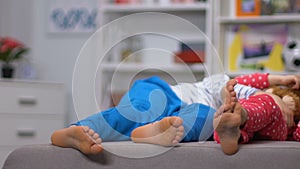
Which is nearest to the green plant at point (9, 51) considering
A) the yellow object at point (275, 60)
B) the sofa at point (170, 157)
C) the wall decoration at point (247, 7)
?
the wall decoration at point (247, 7)

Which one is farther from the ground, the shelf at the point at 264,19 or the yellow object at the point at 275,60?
the shelf at the point at 264,19

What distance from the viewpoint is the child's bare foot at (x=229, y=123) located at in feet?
4.16

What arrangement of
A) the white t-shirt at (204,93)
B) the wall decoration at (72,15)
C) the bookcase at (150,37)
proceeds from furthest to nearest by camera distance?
the wall decoration at (72,15), the bookcase at (150,37), the white t-shirt at (204,93)

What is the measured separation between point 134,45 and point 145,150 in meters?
2.15

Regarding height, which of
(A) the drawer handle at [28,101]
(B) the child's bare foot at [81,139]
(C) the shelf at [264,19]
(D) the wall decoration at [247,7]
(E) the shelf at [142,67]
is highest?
(D) the wall decoration at [247,7]

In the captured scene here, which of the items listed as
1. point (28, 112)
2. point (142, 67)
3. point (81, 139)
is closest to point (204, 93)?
point (81, 139)

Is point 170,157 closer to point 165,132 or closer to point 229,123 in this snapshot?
point 165,132

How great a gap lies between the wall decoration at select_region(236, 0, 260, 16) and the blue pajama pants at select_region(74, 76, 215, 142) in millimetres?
1690

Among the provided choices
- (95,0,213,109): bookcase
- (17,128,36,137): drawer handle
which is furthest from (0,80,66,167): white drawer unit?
(95,0,213,109): bookcase

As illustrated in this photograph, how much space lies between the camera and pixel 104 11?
3.32 meters

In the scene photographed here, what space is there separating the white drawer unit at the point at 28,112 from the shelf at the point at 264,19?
107 centimetres

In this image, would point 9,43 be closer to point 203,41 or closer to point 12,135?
point 12,135

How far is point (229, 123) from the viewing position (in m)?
1.27

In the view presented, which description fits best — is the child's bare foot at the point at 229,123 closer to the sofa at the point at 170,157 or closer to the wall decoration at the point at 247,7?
the sofa at the point at 170,157
